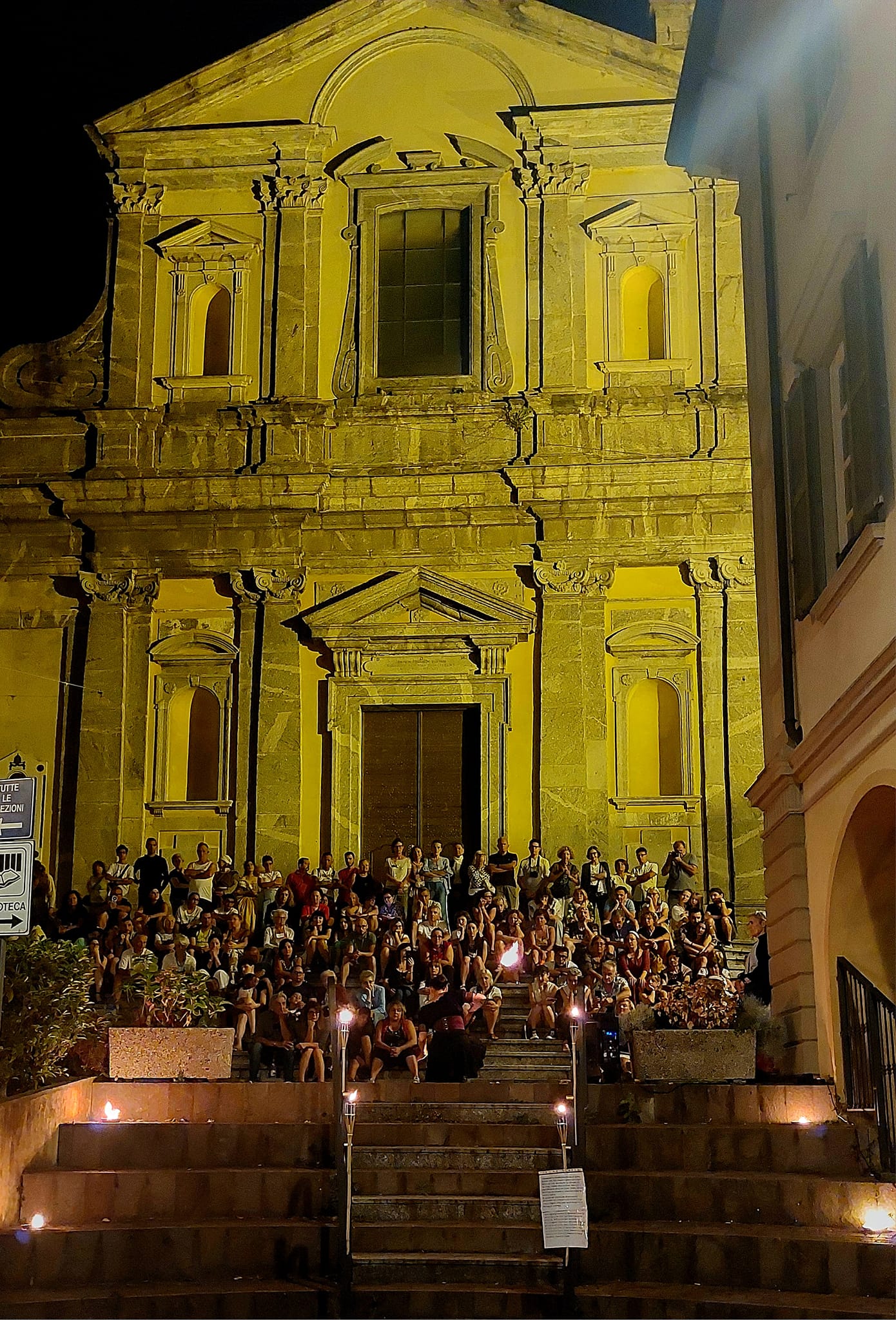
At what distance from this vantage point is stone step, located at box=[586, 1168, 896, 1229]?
12367 mm

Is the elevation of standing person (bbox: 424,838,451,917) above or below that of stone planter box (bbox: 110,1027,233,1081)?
above

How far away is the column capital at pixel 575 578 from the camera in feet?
91.8

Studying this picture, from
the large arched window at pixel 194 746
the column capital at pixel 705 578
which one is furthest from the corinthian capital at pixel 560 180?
the large arched window at pixel 194 746

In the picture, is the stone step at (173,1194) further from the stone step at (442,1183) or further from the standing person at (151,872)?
the standing person at (151,872)

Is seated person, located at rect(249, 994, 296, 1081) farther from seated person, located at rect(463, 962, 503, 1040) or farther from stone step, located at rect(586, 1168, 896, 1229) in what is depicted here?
stone step, located at rect(586, 1168, 896, 1229)

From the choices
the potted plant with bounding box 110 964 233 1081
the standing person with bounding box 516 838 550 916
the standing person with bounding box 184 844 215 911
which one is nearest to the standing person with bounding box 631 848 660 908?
the standing person with bounding box 516 838 550 916

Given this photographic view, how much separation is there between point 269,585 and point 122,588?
7.62ft

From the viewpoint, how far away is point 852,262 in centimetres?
1273

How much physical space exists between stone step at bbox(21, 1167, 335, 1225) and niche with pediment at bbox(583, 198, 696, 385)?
18.1 meters

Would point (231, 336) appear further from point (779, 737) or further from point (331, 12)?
point (779, 737)

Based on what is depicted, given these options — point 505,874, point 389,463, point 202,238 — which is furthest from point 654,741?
point 202,238

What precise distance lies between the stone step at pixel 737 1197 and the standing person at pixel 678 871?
38.3 ft

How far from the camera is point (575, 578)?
28.0 meters

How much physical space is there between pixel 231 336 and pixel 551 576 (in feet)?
22.4
